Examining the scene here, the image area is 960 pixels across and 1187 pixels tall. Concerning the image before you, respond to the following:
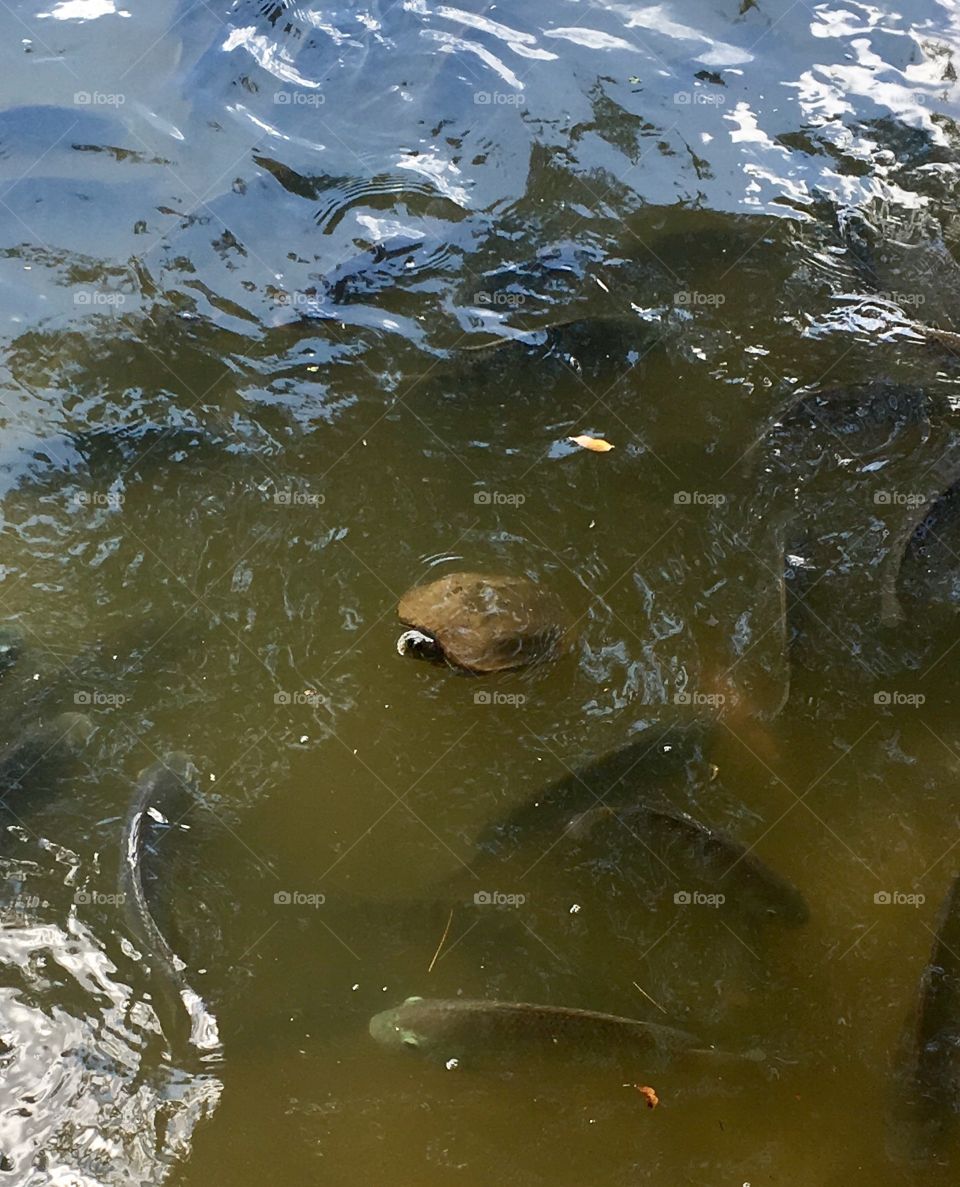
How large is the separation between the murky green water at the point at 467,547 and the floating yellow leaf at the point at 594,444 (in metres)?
0.08

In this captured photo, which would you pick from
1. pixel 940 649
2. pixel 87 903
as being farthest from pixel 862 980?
pixel 87 903

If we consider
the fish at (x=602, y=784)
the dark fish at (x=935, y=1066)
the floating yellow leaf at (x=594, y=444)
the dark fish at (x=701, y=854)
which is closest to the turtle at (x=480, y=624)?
the fish at (x=602, y=784)

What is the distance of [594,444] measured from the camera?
4.46m

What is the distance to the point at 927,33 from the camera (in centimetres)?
600

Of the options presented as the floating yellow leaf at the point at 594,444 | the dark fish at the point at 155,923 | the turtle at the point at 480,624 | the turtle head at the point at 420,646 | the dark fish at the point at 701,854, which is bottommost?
the dark fish at the point at 155,923

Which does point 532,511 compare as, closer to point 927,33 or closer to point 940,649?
point 940,649

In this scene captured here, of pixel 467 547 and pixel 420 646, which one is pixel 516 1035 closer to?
pixel 420 646

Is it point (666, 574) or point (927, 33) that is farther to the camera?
point (927, 33)

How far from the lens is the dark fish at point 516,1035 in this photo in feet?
10.2

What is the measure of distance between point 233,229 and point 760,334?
285 centimetres

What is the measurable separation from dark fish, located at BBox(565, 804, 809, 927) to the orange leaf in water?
5.52 feet

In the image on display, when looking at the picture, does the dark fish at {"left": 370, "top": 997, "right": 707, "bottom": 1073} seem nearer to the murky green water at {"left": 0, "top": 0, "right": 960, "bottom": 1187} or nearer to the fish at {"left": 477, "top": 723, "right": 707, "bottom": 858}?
the murky green water at {"left": 0, "top": 0, "right": 960, "bottom": 1187}

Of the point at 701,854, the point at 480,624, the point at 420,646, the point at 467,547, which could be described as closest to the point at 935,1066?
the point at 701,854

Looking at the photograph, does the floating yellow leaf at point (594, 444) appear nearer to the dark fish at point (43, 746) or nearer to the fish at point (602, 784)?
the fish at point (602, 784)
